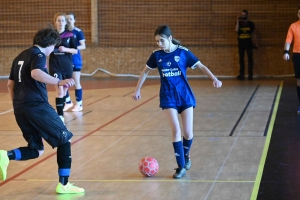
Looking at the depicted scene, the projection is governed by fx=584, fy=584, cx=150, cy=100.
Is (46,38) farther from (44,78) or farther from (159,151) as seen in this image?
(159,151)

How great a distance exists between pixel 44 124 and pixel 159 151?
7.65ft

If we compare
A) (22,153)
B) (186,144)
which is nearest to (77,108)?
(186,144)

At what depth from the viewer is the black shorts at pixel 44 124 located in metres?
5.14

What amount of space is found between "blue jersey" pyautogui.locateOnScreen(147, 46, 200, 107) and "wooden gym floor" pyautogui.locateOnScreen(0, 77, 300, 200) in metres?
0.77

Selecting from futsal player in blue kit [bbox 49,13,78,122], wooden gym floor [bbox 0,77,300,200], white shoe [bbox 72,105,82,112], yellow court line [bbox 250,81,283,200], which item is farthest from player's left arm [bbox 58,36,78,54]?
yellow court line [bbox 250,81,283,200]

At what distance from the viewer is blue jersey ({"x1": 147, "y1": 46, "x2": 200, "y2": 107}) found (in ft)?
19.3

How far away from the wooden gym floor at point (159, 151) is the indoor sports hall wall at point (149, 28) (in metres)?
4.84

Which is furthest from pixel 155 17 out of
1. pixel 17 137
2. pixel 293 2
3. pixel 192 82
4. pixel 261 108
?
pixel 17 137

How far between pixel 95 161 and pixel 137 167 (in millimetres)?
577

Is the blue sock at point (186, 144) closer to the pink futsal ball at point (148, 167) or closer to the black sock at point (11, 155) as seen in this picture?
the pink futsal ball at point (148, 167)

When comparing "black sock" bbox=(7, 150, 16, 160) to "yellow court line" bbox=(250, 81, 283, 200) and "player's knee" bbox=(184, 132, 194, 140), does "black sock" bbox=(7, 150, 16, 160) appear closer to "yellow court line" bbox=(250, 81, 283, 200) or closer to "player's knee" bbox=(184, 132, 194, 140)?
"player's knee" bbox=(184, 132, 194, 140)

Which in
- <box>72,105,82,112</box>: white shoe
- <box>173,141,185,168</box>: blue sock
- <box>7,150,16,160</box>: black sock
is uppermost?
<box>7,150,16,160</box>: black sock

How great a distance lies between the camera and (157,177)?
591 centimetres

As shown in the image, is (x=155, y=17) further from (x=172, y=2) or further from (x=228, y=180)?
(x=228, y=180)
